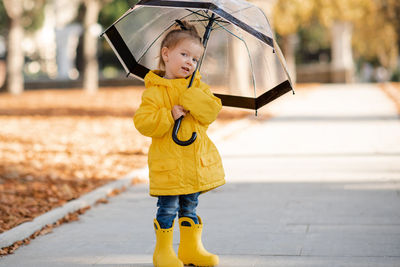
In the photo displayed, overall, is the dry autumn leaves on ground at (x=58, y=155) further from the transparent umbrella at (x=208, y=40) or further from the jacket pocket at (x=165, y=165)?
the jacket pocket at (x=165, y=165)

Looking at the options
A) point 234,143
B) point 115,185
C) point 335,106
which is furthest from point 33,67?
point 115,185

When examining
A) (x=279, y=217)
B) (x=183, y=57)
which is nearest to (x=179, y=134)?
(x=183, y=57)

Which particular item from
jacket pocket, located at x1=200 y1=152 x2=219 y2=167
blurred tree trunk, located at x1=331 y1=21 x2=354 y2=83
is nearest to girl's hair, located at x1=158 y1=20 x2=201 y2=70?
jacket pocket, located at x1=200 y1=152 x2=219 y2=167

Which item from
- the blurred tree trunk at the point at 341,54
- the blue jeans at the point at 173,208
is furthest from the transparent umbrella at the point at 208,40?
the blurred tree trunk at the point at 341,54

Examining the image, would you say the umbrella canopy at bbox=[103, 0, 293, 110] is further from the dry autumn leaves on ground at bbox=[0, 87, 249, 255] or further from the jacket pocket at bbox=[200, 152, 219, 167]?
the dry autumn leaves on ground at bbox=[0, 87, 249, 255]

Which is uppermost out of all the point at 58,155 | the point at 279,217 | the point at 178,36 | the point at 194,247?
the point at 178,36

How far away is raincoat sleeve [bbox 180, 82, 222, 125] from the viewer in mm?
4184

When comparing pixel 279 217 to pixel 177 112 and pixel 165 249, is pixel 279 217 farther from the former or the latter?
pixel 177 112

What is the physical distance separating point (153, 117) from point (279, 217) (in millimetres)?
2374

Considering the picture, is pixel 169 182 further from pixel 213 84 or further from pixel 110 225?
pixel 110 225

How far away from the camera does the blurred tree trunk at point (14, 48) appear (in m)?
28.5

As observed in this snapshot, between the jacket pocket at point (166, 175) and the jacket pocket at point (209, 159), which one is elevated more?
the jacket pocket at point (209, 159)

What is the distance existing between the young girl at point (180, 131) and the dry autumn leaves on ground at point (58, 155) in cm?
195

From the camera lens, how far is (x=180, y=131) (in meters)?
4.26
